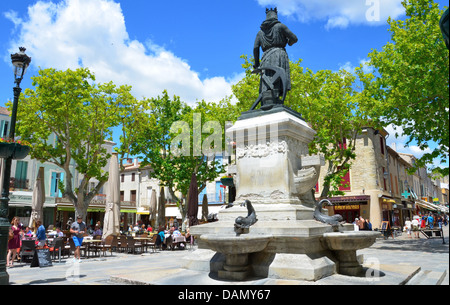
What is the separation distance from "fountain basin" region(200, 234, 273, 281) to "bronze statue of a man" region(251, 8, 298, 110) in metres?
3.16

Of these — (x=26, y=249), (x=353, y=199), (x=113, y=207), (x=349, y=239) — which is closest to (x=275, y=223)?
(x=349, y=239)

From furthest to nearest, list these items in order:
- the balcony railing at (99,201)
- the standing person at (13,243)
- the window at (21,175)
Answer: the balcony railing at (99,201) < the window at (21,175) < the standing person at (13,243)

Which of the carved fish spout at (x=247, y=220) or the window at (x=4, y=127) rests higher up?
the window at (x=4, y=127)

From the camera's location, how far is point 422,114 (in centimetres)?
1341

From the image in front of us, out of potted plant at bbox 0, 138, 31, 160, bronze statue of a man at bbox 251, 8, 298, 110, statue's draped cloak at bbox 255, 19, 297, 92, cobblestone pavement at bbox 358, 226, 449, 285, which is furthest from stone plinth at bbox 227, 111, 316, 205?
potted plant at bbox 0, 138, 31, 160

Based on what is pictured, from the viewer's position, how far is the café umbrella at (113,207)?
49.3 feet

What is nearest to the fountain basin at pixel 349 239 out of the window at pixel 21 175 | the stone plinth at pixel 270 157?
the stone plinth at pixel 270 157

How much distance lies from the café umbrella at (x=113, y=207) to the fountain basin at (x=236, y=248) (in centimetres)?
1095

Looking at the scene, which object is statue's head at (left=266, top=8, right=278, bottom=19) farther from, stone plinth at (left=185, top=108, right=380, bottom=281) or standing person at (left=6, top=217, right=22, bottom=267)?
standing person at (left=6, top=217, right=22, bottom=267)

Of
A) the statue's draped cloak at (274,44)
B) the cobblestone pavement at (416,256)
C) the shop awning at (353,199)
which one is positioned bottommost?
the cobblestone pavement at (416,256)

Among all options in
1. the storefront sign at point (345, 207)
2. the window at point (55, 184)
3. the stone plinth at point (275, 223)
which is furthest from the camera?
the window at point (55, 184)

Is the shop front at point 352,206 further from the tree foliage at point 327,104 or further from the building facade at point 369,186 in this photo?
the tree foliage at point 327,104

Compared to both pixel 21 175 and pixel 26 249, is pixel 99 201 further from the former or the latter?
pixel 26 249

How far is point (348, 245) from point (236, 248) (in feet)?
6.30
